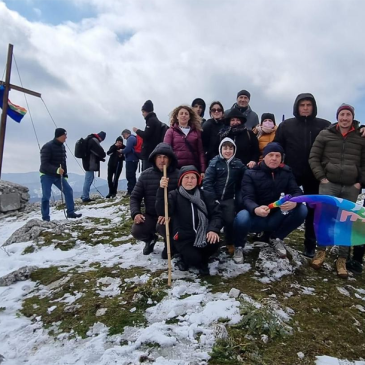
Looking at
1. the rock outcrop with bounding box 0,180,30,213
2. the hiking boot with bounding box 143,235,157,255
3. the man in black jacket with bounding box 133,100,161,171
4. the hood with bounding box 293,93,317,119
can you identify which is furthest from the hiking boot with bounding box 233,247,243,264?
the rock outcrop with bounding box 0,180,30,213

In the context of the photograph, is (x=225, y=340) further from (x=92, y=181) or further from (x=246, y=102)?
(x=92, y=181)

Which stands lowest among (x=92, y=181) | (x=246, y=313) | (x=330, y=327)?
(x=330, y=327)


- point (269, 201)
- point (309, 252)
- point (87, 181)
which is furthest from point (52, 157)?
point (309, 252)

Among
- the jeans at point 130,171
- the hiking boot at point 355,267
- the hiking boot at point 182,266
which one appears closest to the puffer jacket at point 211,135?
the hiking boot at point 182,266

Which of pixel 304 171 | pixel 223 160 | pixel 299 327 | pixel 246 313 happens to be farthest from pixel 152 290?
pixel 304 171

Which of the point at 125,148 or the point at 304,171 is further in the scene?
the point at 125,148

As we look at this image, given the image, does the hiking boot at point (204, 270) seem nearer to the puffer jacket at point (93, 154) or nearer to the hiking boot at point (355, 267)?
the hiking boot at point (355, 267)

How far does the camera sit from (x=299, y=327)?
389cm

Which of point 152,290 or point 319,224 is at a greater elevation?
point 319,224

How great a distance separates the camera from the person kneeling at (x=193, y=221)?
5.31 metres

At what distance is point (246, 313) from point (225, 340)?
59cm

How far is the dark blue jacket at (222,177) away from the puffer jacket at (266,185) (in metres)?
0.26

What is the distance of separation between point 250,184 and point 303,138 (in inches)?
60.8

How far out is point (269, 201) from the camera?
591cm
